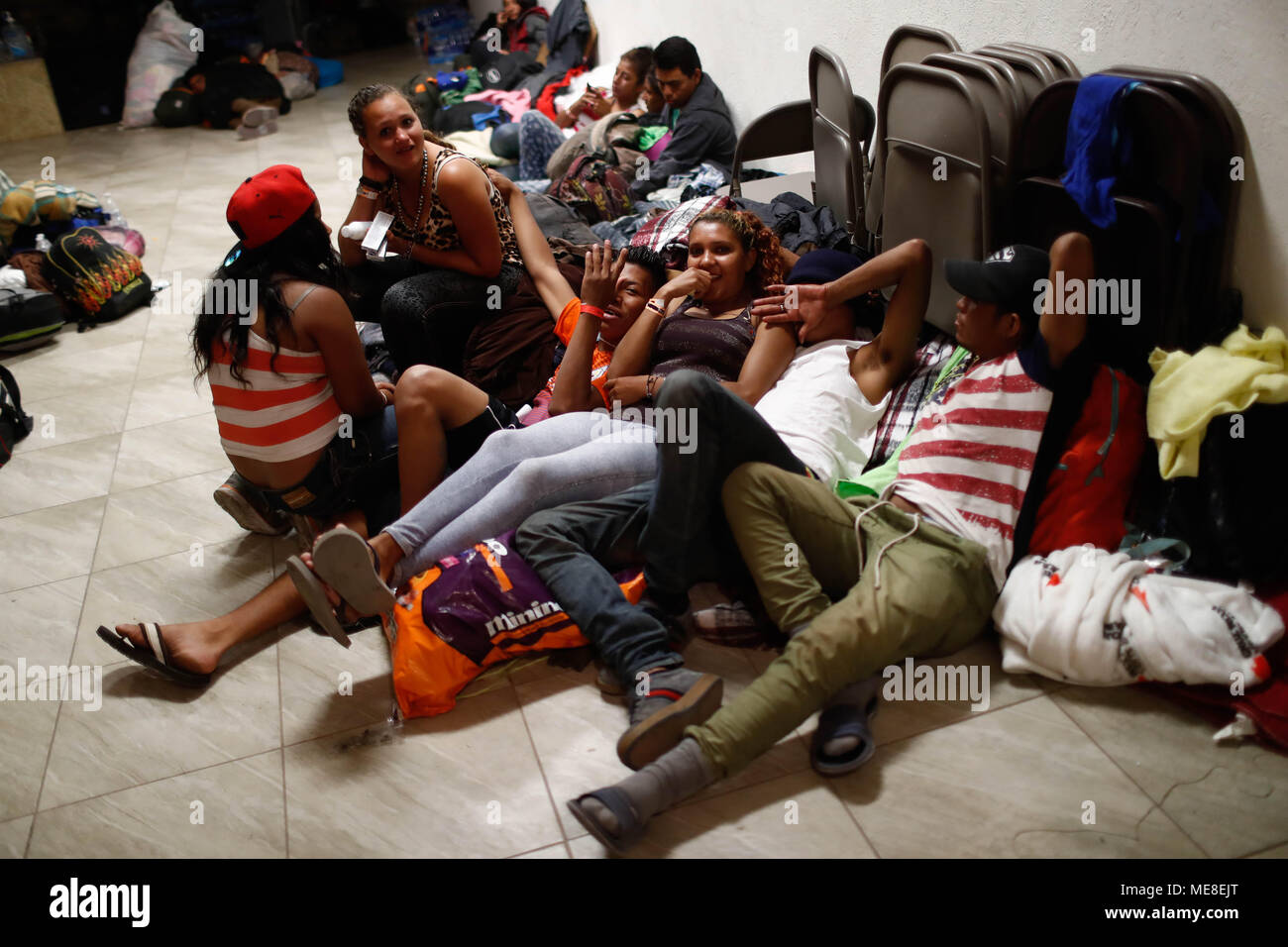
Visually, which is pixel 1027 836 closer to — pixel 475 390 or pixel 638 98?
pixel 475 390

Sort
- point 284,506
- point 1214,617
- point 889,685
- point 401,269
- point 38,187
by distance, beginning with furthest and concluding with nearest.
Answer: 1. point 38,187
2. point 401,269
3. point 284,506
4. point 889,685
5. point 1214,617

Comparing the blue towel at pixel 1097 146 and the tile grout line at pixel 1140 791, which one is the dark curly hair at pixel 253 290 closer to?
the blue towel at pixel 1097 146

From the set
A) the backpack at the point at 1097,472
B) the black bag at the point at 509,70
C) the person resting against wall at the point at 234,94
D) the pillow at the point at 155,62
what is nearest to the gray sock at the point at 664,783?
the backpack at the point at 1097,472

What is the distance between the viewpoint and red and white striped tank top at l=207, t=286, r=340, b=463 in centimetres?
215

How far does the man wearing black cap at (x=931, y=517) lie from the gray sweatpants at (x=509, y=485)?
1.07ft

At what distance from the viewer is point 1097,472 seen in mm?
1933

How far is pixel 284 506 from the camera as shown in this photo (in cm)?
236

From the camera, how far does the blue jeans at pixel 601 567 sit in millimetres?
1876

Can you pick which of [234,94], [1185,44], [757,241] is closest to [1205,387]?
[1185,44]

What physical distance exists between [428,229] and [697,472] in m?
1.43

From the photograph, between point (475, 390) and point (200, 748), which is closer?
point (200, 748)

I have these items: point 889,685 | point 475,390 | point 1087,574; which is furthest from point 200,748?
point 1087,574

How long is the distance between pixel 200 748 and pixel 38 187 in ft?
10.8
